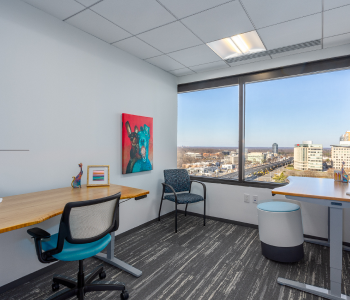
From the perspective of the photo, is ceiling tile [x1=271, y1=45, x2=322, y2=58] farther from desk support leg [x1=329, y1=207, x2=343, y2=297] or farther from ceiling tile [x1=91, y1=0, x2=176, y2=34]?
desk support leg [x1=329, y1=207, x2=343, y2=297]

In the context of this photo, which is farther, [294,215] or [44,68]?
[294,215]

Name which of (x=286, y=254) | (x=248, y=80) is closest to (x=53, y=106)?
(x=248, y=80)

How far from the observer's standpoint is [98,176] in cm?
234

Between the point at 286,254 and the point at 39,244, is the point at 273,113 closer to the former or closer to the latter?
the point at 286,254

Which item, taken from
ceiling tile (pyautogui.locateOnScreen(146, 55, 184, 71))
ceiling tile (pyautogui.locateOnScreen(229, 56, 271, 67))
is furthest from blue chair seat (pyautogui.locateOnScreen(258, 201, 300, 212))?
ceiling tile (pyautogui.locateOnScreen(146, 55, 184, 71))

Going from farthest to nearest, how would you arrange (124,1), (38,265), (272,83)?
(272,83) < (38,265) < (124,1)

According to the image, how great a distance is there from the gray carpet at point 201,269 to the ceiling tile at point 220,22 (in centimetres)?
238

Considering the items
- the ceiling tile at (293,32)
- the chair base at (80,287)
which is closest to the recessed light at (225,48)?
the ceiling tile at (293,32)

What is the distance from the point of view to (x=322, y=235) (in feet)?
8.87

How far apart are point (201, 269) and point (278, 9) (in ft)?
8.10

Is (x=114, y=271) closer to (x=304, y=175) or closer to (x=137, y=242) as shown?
(x=137, y=242)

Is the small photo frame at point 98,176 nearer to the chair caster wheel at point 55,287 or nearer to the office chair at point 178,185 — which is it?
the chair caster wheel at point 55,287

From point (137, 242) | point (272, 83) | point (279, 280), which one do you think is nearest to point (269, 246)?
point (279, 280)

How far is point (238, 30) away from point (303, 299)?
2.49 meters
